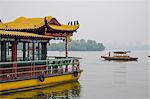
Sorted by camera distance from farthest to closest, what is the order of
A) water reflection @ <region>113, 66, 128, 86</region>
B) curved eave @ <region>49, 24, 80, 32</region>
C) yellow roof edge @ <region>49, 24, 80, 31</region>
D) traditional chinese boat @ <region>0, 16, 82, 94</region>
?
1. water reflection @ <region>113, 66, 128, 86</region>
2. yellow roof edge @ <region>49, 24, 80, 31</region>
3. curved eave @ <region>49, 24, 80, 32</region>
4. traditional chinese boat @ <region>0, 16, 82, 94</region>

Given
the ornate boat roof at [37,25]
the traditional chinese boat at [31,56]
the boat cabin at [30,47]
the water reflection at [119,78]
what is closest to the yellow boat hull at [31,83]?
the traditional chinese boat at [31,56]

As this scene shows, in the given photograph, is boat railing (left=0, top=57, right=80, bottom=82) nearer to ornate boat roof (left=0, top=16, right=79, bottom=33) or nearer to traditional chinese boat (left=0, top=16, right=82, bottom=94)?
traditional chinese boat (left=0, top=16, right=82, bottom=94)

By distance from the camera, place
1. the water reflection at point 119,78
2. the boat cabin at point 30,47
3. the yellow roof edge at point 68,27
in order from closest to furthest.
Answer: the boat cabin at point 30,47 < the yellow roof edge at point 68,27 < the water reflection at point 119,78

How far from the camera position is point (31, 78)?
1789 cm

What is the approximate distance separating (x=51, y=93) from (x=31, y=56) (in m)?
3.11

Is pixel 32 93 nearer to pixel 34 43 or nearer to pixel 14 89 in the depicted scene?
pixel 14 89

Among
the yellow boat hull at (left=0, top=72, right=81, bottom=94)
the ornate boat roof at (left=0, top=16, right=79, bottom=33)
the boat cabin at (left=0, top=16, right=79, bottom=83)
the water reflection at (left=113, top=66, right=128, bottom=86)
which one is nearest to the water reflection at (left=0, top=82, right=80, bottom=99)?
the yellow boat hull at (left=0, top=72, right=81, bottom=94)

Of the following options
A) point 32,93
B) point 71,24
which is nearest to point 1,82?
point 32,93

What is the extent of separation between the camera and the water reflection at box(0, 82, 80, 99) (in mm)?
16391

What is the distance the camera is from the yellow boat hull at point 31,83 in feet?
53.7

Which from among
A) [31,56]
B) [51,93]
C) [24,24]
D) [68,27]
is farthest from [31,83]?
[68,27]

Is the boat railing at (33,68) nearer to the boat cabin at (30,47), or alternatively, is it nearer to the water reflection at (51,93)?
the boat cabin at (30,47)

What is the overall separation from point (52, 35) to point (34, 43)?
2034 millimetres

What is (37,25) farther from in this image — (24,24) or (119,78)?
(119,78)
